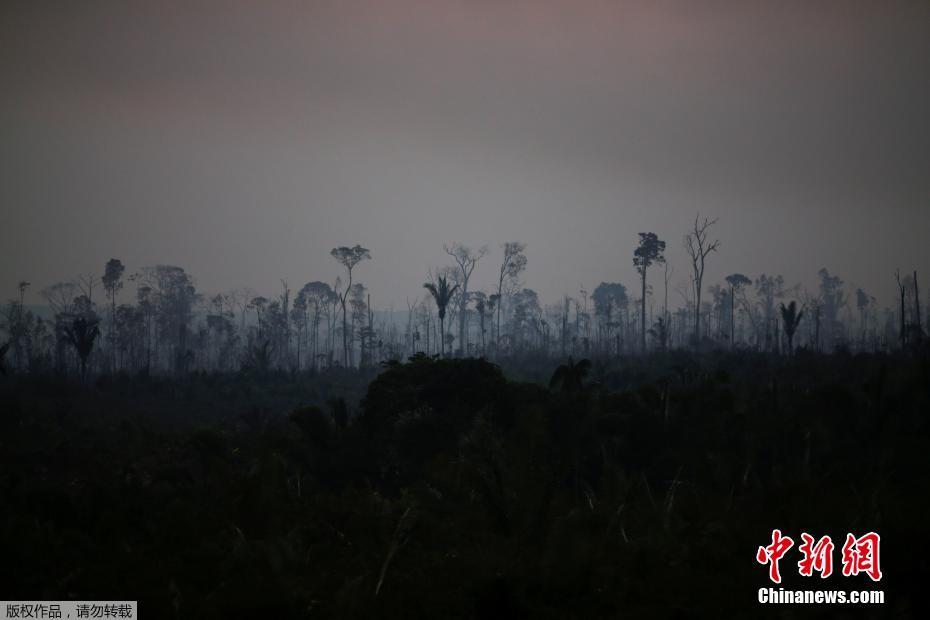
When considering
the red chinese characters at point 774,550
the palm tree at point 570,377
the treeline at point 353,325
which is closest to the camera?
the red chinese characters at point 774,550

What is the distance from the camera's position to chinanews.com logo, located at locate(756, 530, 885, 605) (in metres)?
8.01

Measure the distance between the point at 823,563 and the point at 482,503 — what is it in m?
4.78

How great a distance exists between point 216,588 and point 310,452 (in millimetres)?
7045

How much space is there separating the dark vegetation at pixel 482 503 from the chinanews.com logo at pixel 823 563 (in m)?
0.16

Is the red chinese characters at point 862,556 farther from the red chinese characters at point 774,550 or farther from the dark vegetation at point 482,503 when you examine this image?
the red chinese characters at point 774,550

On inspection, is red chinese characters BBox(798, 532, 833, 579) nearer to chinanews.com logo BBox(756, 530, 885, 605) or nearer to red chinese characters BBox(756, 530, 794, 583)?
chinanews.com logo BBox(756, 530, 885, 605)

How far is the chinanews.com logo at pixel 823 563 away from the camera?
801 centimetres

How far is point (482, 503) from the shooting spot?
11.5m

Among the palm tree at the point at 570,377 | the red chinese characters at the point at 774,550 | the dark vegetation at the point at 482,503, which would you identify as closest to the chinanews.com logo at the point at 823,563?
the red chinese characters at the point at 774,550

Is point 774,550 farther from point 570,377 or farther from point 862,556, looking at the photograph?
point 570,377

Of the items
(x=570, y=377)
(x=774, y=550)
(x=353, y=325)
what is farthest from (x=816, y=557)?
(x=353, y=325)

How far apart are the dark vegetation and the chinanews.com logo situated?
156 mm

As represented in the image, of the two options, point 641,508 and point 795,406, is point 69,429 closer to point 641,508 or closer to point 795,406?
point 641,508

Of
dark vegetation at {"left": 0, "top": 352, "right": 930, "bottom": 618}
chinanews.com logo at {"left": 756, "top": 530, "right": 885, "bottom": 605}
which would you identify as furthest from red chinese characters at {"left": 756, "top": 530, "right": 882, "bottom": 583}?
dark vegetation at {"left": 0, "top": 352, "right": 930, "bottom": 618}
